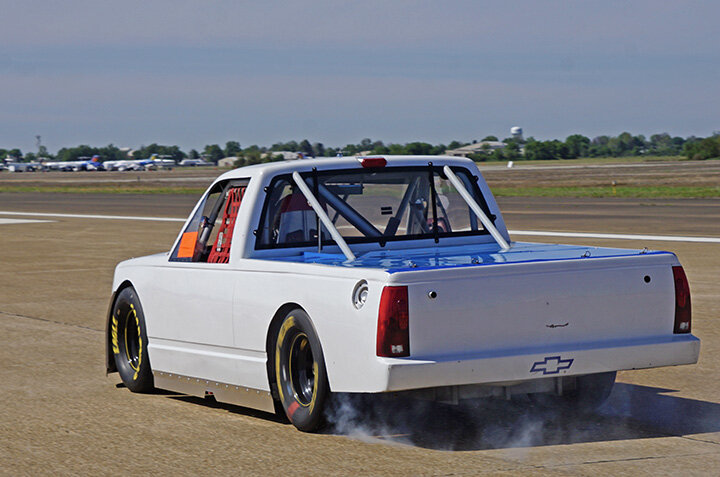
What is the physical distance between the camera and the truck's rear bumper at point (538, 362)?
19.8ft

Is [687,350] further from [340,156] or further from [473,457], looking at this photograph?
[340,156]

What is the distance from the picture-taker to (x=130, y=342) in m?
8.82

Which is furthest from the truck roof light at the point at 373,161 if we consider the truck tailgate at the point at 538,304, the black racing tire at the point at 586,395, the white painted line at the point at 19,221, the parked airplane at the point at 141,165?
the parked airplane at the point at 141,165

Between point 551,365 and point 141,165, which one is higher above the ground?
point 551,365

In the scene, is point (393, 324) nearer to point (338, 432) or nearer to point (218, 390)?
point (338, 432)

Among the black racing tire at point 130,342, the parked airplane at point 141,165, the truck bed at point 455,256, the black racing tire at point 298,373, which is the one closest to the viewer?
the truck bed at point 455,256

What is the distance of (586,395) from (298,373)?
6.14 feet

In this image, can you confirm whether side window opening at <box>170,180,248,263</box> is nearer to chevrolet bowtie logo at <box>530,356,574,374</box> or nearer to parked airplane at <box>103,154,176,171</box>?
chevrolet bowtie logo at <box>530,356,574,374</box>

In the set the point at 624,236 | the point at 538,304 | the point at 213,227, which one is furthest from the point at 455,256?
the point at 624,236

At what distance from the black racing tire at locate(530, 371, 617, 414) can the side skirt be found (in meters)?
1.83

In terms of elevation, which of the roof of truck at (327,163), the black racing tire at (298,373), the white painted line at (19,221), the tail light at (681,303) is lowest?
the white painted line at (19,221)

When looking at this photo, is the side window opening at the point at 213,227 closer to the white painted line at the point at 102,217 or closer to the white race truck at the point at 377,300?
the white race truck at the point at 377,300

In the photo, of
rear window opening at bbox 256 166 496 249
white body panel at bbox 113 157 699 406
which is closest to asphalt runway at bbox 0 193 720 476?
white body panel at bbox 113 157 699 406

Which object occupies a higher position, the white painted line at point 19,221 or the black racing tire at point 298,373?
the black racing tire at point 298,373
